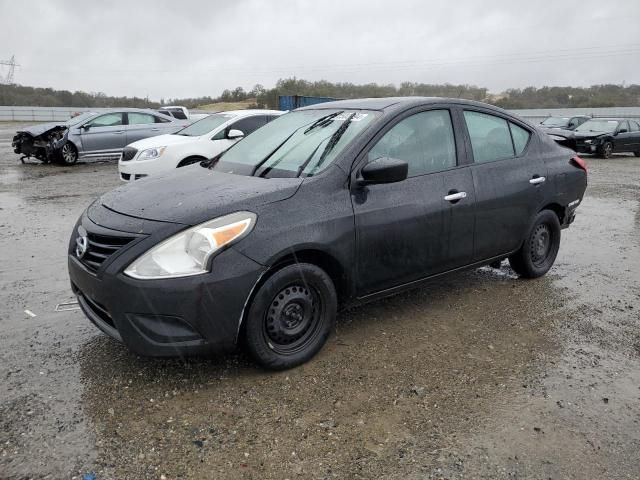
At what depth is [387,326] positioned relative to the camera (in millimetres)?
3998

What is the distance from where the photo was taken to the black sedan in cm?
1841

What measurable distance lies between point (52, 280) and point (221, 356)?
2418mm

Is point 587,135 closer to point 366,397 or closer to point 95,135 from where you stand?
point 95,135

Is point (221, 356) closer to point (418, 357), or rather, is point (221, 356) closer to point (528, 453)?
point (418, 357)

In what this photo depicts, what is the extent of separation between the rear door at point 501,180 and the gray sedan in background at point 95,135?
37.3 feet

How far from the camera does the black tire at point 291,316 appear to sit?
10.0 ft

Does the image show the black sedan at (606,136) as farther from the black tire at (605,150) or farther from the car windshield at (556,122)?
the car windshield at (556,122)

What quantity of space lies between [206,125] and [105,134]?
5333mm

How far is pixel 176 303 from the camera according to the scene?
282 centimetres

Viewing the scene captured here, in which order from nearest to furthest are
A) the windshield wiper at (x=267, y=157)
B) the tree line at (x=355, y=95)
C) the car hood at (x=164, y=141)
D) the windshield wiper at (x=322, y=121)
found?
the windshield wiper at (x=267, y=157) < the windshield wiper at (x=322, y=121) < the car hood at (x=164, y=141) < the tree line at (x=355, y=95)

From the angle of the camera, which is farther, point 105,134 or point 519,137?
point 105,134

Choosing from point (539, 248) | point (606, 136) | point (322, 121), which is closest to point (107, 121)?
point (322, 121)

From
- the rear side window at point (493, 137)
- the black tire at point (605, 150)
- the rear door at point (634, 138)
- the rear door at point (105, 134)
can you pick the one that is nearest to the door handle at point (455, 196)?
the rear side window at point (493, 137)

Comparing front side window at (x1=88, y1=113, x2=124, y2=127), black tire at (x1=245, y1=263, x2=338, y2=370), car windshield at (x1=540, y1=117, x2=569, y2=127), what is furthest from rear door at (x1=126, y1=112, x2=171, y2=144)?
car windshield at (x1=540, y1=117, x2=569, y2=127)
